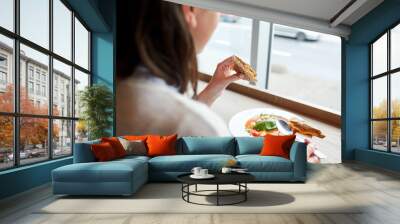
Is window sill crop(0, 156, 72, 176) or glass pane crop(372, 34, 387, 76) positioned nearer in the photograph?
window sill crop(0, 156, 72, 176)

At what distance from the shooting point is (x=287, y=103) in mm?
9797

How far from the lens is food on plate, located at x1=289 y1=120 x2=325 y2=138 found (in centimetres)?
963

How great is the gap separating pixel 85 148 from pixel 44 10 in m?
2.42

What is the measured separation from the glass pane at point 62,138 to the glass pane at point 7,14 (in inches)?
77.4

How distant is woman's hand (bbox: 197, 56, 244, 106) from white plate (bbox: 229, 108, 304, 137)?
76cm

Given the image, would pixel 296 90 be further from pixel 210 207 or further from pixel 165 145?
pixel 210 207

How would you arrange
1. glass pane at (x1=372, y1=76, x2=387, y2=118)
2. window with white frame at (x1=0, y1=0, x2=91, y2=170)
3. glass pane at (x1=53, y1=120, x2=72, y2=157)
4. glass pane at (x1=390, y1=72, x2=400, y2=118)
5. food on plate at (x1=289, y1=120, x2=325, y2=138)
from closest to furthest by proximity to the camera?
window with white frame at (x1=0, y1=0, x2=91, y2=170) → glass pane at (x1=53, y1=120, x2=72, y2=157) → glass pane at (x1=390, y1=72, x2=400, y2=118) → glass pane at (x1=372, y1=76, x2=387, y2=118) → food on plate at (x1=289, y1=120, x2=325, y2=138)

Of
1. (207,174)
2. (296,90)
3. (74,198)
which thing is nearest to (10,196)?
(74,198)

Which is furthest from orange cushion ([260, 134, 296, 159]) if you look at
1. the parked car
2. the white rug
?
the parked car

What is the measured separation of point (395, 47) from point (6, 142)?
7481mm

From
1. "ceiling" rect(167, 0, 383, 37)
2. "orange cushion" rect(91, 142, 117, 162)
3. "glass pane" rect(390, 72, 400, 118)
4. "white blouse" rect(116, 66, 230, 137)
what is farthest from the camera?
"white blouse" rect(116, 66, 230, 137)

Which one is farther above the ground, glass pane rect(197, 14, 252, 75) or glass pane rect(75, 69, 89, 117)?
glass pane rect(197, 14, 252, 75)

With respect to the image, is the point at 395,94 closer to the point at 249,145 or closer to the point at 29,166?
the point at 249,145

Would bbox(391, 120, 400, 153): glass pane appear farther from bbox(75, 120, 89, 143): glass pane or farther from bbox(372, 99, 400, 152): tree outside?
bbox(75, 120, 89, 143): glass pane
